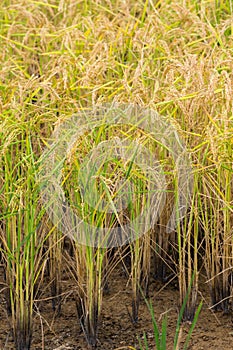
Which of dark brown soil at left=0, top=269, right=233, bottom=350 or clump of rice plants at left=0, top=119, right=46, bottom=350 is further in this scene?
dark brown soil at left=0, top=269, right=233, bottom=350

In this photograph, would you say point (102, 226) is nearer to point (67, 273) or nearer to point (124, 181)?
point (124, 181)

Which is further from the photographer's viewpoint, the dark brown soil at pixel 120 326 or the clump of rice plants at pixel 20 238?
the dark brown soil at pixel 120 326

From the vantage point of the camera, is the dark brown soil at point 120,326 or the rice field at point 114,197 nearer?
the rice field at point 114,197

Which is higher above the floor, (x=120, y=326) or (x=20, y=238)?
(x=20, y=238)

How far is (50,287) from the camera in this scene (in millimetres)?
2705

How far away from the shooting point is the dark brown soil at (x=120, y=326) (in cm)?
247

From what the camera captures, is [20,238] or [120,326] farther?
[120,326]

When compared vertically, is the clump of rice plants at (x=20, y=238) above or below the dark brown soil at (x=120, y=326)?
above

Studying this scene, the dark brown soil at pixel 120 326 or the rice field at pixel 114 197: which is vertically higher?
the rice field at pixel 114 197

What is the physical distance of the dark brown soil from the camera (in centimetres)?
247

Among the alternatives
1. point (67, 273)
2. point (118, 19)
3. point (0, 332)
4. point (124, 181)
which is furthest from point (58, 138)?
point (118, 19)

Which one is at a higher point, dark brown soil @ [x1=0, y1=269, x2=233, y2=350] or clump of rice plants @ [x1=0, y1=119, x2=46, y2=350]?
clump of rice plants @ [x1=0, y1=119, x2=46, y2=350]

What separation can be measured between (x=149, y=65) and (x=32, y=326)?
1328mm

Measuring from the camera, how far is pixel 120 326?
258 cm
